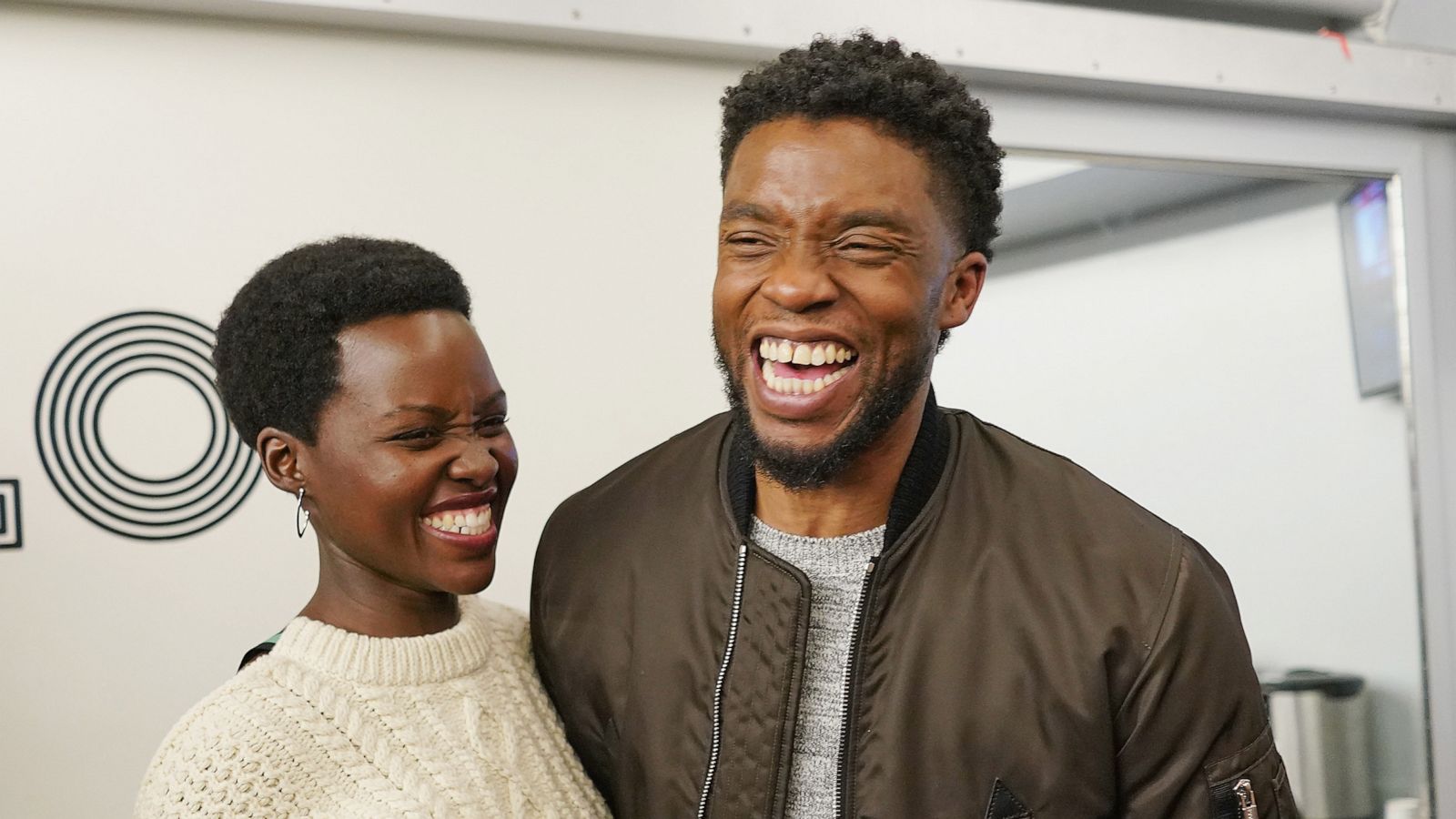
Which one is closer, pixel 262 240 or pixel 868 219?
pixel 868 219

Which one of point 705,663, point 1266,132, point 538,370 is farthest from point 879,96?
point 1266,132

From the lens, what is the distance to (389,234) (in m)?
2.07

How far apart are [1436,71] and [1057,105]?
0.85 meters

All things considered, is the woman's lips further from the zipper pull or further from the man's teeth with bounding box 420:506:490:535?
the zipper pull

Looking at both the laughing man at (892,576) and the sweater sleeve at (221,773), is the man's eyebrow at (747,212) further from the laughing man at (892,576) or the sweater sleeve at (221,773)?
the sweater sleeve at (221,773)

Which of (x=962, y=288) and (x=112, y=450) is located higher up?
(x=962, y=288)

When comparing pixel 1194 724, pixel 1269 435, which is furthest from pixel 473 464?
pixel 1269 435

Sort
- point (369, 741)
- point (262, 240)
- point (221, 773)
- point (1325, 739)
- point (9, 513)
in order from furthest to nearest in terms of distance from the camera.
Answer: point (1325, 739)
point (262, 240)
point (9, 513)
point (369, 741)
point (221, 773)

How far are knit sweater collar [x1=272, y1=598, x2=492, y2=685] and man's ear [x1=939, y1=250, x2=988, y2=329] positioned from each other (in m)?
0.60

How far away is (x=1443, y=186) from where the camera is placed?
2.91 metres

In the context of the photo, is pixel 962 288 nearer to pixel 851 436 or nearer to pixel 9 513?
pixel 851 436

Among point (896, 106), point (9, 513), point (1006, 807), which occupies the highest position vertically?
point (896, 106)

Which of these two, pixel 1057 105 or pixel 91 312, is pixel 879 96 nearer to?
pixel 91 312

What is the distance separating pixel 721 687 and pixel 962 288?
48 cm
